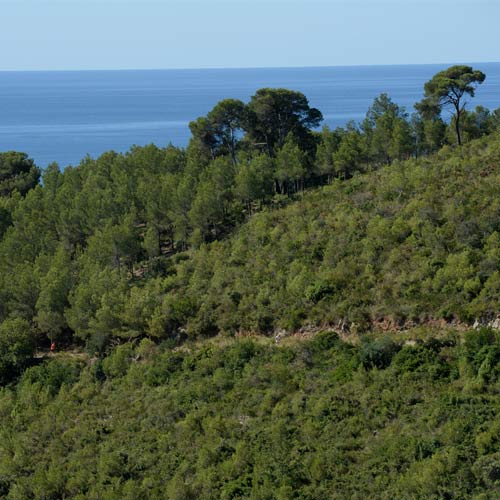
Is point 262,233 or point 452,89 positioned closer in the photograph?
point 262,233

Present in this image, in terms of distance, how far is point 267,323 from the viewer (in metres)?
39.5

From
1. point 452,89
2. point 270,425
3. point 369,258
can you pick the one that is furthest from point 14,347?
point 452,89

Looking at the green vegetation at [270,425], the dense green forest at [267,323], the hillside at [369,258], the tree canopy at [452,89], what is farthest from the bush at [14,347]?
the tree canopy at [452,89]

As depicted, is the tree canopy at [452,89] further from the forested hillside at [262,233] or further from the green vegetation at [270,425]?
the green vegetation at [270,425]

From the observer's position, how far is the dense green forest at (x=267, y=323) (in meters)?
29.0

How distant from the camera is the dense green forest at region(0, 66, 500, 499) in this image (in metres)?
29.0

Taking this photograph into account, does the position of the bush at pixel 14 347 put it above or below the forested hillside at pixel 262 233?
below

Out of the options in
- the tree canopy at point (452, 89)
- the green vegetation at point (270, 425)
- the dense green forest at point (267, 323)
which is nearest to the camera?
the green vegetation at point (270, 425)

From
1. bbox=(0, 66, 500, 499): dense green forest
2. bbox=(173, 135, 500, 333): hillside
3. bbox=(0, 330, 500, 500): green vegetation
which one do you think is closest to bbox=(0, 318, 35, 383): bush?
bbox=(0, 66, 500, 499): dense green forest

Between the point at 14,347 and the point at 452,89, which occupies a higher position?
the point at 452,89

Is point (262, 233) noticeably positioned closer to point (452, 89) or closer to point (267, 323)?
point (267, 323)

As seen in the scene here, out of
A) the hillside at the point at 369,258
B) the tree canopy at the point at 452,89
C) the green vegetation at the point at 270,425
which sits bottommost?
the green vegetation at the point at 270,425

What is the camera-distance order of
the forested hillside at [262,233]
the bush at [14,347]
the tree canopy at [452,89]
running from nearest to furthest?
1. the forested hillside at [262,233]
2. the bush at [14,347]
3. the tree canopy at [452,89]

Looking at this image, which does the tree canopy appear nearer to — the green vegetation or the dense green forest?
the dense green forest
